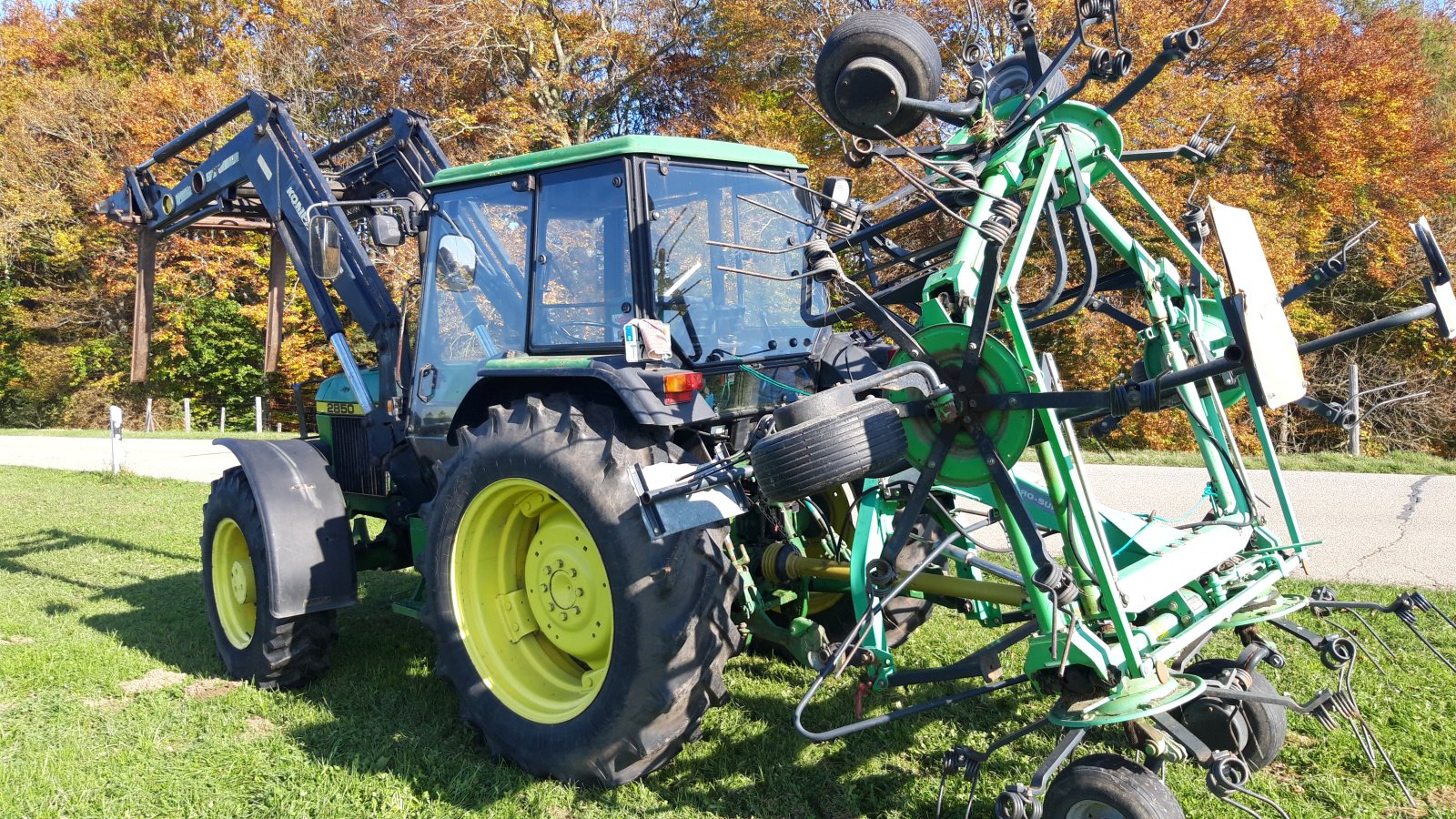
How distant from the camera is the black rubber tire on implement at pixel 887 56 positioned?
318 cm

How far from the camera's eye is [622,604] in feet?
10.8

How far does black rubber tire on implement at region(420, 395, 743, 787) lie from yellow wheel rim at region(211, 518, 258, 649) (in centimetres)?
196

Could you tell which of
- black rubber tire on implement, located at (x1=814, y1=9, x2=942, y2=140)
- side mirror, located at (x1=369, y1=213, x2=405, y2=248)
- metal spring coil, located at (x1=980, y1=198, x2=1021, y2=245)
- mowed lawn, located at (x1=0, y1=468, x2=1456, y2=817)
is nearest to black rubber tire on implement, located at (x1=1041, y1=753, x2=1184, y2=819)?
mowed lawn, located at (x1=0, y1=468, x2=1456, y2=817)

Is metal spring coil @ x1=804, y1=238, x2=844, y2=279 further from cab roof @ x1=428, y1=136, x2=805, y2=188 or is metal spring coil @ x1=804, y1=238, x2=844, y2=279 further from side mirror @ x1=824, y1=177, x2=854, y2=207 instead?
cab roof @ x1=428, y1=136, x2=805, y2=188

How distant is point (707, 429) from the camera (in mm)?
3867

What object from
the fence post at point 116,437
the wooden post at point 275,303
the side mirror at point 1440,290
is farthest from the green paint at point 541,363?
the fence post at point 116,437

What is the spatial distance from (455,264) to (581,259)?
82 centimetres

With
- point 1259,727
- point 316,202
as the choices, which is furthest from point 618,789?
point 316,202

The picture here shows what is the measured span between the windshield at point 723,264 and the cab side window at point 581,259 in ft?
0.47

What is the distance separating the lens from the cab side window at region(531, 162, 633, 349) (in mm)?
3902

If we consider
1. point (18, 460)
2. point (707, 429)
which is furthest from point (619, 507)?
point (18, 460)

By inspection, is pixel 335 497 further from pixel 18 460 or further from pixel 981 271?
pixel 18 460

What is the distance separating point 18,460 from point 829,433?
17138mm

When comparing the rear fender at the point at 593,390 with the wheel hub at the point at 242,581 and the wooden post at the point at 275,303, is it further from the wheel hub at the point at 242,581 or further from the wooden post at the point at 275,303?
the wooden post at the point at 275,303
